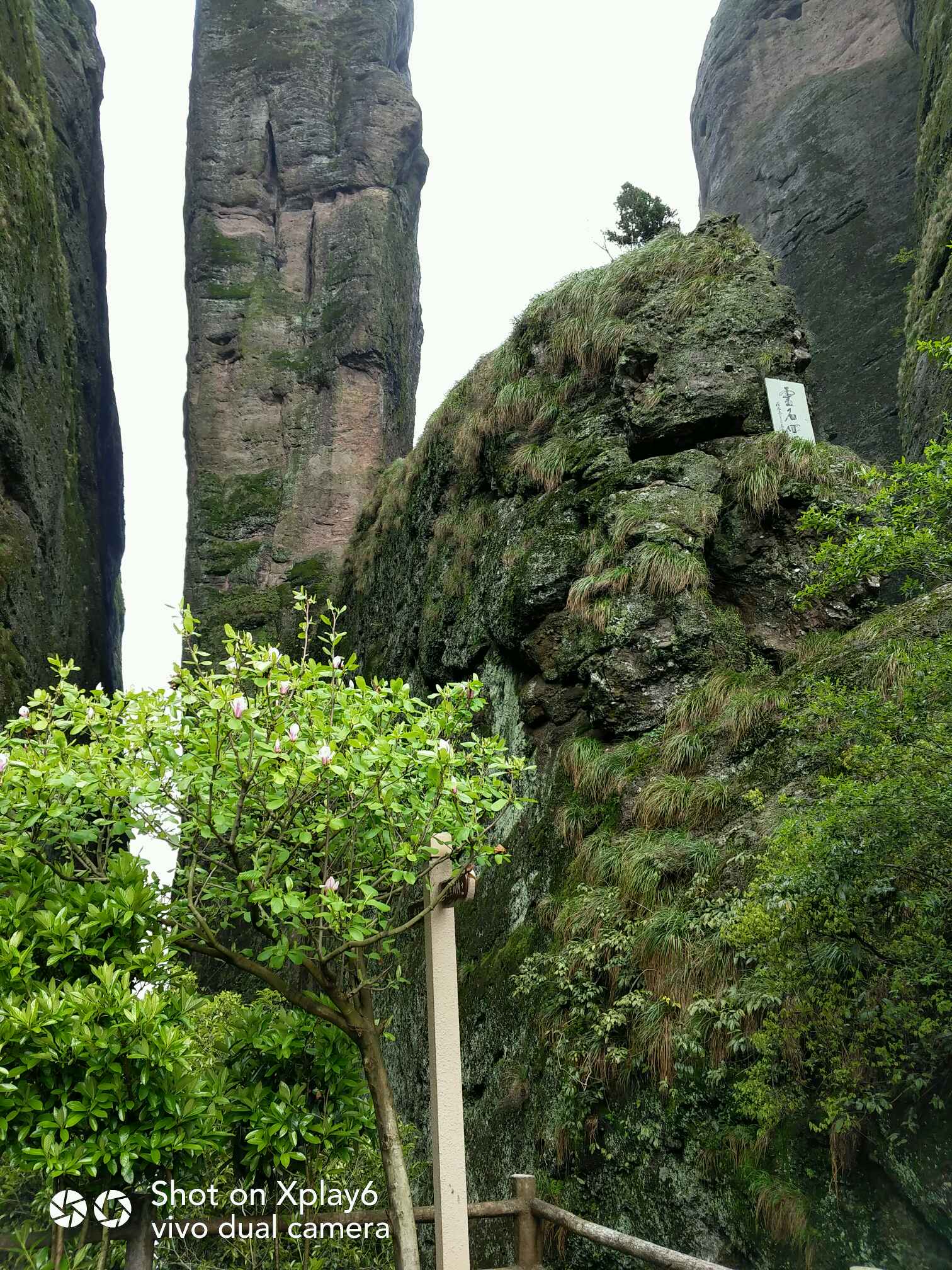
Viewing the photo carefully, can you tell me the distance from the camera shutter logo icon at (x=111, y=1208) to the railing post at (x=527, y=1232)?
8.11 ft

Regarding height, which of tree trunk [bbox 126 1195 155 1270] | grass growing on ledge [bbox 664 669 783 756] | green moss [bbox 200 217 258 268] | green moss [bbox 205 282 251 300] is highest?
green moss [bbox 200 217 258 268]

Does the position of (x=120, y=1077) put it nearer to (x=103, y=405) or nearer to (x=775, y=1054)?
(x=775, y=1054)

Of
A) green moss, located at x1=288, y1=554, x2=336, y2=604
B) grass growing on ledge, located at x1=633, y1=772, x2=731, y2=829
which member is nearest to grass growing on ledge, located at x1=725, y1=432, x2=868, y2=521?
grass growing on ledge, located at x1=633, y1=772, x2=731, y2=829

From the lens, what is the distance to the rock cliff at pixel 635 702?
5172mm

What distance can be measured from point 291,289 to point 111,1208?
68.8ft

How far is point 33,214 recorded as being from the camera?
45.4 ft

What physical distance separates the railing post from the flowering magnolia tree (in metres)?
1.57

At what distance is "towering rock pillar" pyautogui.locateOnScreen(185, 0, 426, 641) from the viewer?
2061 centimetres

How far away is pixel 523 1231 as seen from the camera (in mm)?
5520

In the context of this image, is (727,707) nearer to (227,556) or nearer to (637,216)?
(637,216)

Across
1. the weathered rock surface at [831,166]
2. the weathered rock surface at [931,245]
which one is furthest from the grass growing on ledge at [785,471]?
the weathered rock surface at [831,166]

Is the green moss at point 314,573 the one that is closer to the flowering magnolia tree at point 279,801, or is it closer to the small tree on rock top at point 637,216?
the small tree on rock top at point 637,216

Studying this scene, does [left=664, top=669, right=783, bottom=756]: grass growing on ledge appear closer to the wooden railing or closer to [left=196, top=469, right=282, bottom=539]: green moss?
the wooden railing

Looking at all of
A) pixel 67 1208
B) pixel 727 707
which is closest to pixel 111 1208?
pixel 67 1208
